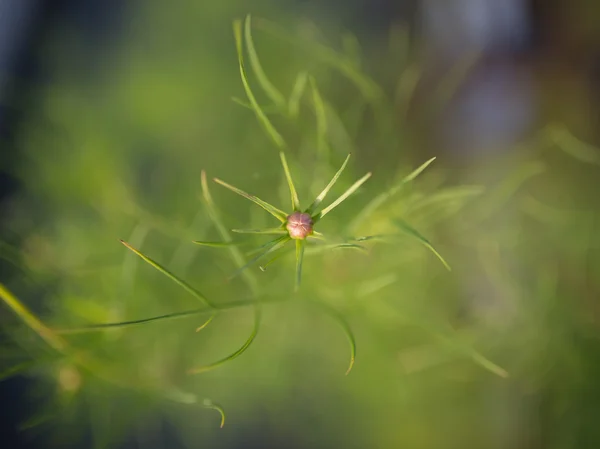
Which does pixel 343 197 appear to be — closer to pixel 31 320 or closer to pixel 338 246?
pixel 338 246

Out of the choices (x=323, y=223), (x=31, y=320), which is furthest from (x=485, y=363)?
(x=31, y=320)

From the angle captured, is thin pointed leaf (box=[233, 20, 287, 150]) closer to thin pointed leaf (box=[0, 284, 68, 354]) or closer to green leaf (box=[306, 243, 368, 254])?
green leaf (box=[306, 243, 368, 254])

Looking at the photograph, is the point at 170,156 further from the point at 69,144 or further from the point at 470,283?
the point at 470,283

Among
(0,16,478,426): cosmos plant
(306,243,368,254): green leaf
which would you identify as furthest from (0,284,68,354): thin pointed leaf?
(306,243,368,254): green leaf

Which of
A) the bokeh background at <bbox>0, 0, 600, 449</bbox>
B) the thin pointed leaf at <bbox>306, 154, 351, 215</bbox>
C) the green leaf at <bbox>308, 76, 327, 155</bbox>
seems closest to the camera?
the thin pointed leaf at <bbox>306, 154, 351, 215</bbox>

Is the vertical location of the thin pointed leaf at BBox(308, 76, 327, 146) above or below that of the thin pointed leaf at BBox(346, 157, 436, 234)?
above

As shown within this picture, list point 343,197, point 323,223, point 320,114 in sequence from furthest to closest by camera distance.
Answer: point 323,223
point 320,114
point 343,197

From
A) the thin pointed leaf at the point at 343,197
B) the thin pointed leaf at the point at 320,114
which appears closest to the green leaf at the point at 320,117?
the thin pointed leaf at the point at 320,114

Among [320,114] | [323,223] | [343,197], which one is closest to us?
[343,197]

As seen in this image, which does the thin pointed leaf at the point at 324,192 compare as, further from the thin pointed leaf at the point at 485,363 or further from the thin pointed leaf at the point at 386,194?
the thin pointed leaf at the point at 485,363
